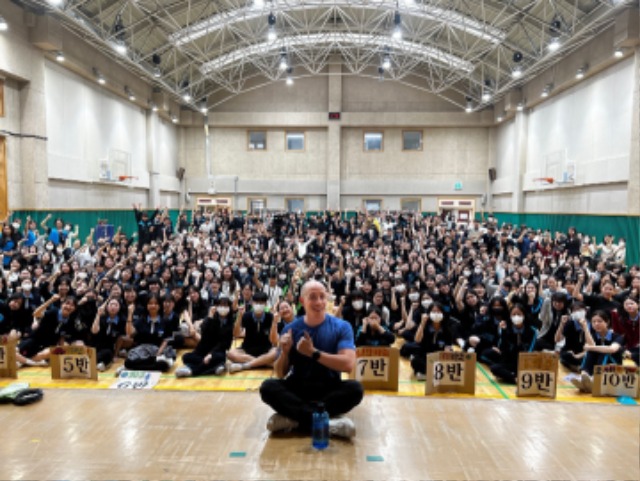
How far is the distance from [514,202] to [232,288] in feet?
65.8

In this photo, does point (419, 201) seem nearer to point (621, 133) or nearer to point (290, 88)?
point (290, 88)

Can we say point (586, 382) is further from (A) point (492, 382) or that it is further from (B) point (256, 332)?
(B) point (256, 332)

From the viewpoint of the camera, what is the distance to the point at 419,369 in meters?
7.08

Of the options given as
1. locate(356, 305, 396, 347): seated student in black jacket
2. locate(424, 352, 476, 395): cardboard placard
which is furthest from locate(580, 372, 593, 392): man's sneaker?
locate(356, 305, 396, 347): seated student in black jacket

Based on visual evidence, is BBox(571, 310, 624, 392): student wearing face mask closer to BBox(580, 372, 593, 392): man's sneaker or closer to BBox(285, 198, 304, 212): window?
BBox(580, 372, 593, 392): man's sneaker

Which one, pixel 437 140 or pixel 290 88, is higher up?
pixel 290 88

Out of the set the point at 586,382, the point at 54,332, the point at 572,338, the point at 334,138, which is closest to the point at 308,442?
the point at 586,382

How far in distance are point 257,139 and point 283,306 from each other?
2464 centimetres

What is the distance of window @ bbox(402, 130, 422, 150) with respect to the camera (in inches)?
1141

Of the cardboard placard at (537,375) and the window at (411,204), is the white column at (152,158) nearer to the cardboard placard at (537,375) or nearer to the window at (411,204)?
the window at (411,204)

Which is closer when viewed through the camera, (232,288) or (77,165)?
(232,288)

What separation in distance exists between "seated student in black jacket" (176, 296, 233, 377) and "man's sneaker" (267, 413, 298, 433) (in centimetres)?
287

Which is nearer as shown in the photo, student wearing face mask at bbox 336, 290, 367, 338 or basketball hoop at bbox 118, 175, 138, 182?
student wearing face mask at bbox 336, 290, 367, 338

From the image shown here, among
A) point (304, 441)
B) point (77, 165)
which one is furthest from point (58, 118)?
point (304, 441)
